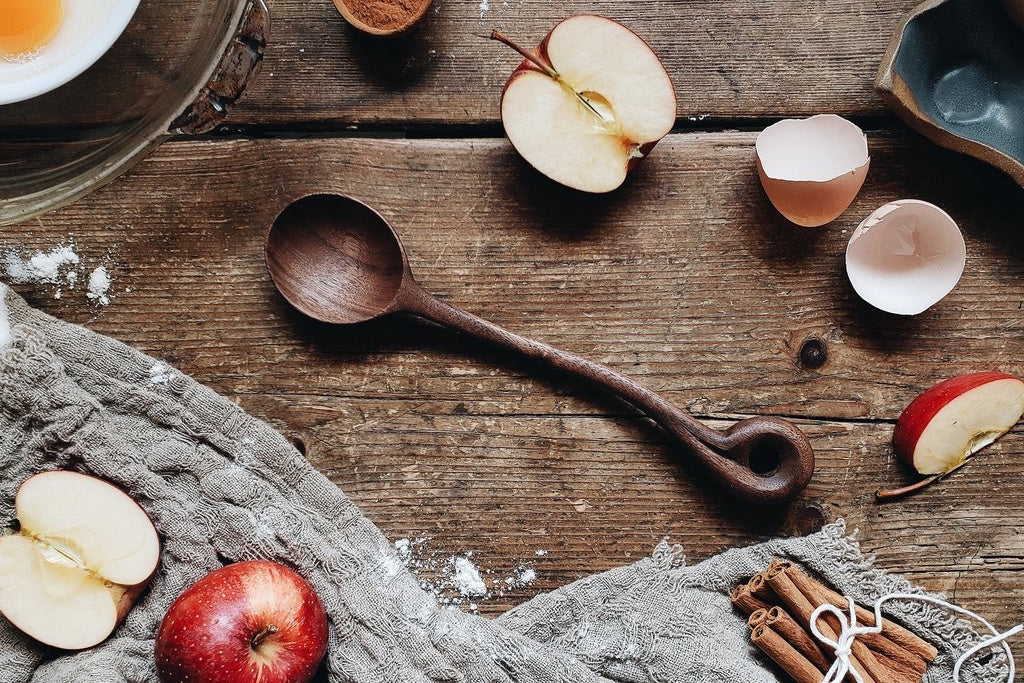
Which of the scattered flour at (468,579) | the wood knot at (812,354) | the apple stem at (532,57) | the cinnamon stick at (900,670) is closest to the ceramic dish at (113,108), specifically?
the apple stem at (532,57)

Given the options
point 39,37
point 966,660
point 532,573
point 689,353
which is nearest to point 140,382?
point 39,37

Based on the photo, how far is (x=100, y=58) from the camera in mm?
772

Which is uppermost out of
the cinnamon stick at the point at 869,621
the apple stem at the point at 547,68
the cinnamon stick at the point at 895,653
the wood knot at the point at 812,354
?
the apple stem at the point at 547,68

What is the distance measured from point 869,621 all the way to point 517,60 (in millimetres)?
662

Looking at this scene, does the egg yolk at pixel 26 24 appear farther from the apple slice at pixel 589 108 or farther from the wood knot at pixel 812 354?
the wood knot at pixel 812 354

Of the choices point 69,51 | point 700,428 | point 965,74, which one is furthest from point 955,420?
point 69,51

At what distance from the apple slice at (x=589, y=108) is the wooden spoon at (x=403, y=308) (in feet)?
0.55

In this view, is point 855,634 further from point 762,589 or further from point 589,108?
point 589,108

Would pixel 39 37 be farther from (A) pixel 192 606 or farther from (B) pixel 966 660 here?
(B) pixel 966 660

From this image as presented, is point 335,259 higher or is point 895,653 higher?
point 335,259

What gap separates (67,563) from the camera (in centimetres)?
80

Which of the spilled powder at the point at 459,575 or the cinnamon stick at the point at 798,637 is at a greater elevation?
the cinnamon stick at the point at 798,637

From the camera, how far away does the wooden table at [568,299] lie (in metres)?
0.88

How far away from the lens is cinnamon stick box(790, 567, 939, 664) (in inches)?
32.9
